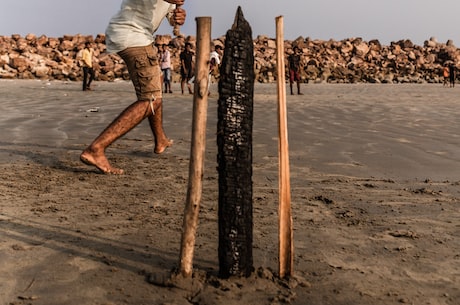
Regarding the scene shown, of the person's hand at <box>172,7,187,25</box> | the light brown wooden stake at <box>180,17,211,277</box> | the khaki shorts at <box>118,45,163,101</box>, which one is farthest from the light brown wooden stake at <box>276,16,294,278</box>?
the khaki shorts at <box>118,45,163,101</box>

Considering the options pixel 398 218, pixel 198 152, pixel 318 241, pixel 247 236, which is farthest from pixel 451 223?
pixel 198 152

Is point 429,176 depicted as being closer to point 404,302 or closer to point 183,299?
point 404,302

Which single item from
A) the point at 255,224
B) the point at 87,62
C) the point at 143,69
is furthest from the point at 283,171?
the point at 87,62

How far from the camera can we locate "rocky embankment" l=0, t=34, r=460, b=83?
105ft

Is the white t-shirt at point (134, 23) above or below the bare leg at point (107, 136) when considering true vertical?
above

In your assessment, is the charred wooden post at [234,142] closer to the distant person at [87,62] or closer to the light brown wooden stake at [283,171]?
the light brown wooden stake at [283,171]

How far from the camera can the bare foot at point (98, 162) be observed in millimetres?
4684

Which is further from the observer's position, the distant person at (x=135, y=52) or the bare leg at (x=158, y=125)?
the bare leg at (x=158, y=125)

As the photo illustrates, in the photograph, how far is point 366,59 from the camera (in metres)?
42.1

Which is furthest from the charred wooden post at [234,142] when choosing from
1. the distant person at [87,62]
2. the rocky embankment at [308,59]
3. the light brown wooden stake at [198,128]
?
the rocky embankment at [308,59]

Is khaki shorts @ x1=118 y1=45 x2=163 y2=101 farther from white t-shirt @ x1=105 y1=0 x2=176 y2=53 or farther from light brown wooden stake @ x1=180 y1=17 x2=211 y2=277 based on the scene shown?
light brown wooden stake @ x1=180 y1=17 x2=211 y2=277

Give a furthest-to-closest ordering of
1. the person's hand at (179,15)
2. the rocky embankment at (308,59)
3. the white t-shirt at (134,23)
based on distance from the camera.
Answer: the rocky embankment at (308,59)
the white t-shirt at (134,23)
the person's hand at (179,15)

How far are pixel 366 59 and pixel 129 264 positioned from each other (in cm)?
4141

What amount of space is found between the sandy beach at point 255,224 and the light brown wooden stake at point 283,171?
13 cm
